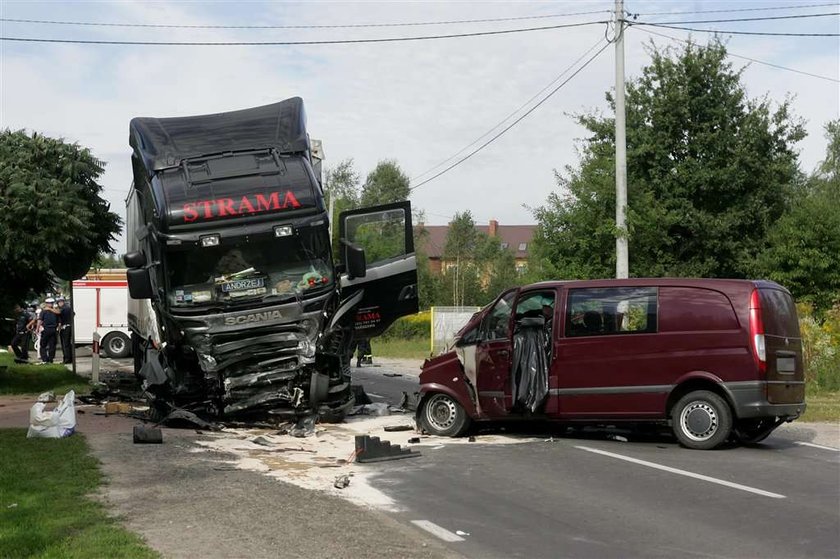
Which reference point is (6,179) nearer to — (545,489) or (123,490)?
(123,490)

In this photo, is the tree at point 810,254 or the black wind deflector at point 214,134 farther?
the tree at point 810,254

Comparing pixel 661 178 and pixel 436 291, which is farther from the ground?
pixel 661 178

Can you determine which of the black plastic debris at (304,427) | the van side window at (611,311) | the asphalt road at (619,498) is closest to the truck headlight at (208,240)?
the black plastic debris at (304,427)

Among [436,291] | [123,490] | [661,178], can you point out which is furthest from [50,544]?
[436,291]

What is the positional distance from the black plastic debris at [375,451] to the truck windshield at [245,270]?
301cm

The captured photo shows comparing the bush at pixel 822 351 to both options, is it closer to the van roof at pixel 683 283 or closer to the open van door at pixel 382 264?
the van roof at pixel 683 283

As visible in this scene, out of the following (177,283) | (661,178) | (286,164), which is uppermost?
(661,178)

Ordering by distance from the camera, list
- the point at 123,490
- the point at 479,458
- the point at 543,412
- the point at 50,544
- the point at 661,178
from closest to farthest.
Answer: the point at 50,544
the point at 123,490
the point at 479,458
the point at 543,412
the point at 661,178

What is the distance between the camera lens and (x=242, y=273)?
12930 millimetres

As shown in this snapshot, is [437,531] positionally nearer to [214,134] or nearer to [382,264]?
[382,264]

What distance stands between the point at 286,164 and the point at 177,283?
2.15 m

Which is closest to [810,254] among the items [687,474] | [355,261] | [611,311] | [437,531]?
[611,311]

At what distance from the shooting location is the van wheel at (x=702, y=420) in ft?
36.1

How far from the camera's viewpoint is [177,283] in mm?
12836
